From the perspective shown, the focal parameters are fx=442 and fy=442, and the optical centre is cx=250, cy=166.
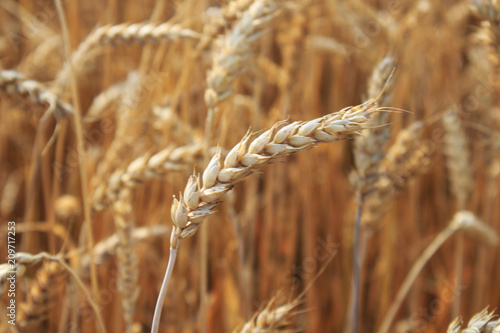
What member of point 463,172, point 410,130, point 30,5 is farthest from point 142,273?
point 30,5

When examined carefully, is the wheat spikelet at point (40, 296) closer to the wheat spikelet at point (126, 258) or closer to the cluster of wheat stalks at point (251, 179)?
the cluster of wheat stalks at point (251, 179)

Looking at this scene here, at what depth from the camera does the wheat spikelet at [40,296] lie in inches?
28.3

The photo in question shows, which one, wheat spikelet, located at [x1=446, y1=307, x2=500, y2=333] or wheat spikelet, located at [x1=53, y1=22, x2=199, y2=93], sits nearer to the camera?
wheat spikelet, located at [x1=446, y1=307, x2=500, y2=333]

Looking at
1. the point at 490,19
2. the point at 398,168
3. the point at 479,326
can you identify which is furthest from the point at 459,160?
the point at 479,326

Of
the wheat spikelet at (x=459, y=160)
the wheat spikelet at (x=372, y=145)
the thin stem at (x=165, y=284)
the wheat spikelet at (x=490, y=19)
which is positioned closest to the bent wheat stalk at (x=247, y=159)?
the thin stem at (x=165, y=284)

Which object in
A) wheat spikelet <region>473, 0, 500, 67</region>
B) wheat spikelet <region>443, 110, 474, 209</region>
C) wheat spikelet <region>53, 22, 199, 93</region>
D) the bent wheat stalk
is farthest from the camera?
wheat spikelet <region>443, 110, 474, 209</region>

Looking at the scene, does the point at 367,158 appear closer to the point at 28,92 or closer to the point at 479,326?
the point at 479,326

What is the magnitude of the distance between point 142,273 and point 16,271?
2.00 feet

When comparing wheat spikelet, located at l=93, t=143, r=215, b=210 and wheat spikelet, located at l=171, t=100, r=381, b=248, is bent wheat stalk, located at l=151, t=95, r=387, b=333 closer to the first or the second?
wheat spikelet, located at l=171, t=100, r=381, b=248

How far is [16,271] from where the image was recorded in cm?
54

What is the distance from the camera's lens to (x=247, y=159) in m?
0.46

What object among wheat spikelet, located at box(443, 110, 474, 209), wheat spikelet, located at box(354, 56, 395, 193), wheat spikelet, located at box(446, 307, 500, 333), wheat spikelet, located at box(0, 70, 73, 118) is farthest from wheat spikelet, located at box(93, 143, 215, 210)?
wheat spikelet, located at box(443, 110, 474, 209)

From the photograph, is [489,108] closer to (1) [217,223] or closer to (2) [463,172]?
(2) [463,172]

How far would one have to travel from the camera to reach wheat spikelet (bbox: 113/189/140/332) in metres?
0.70
